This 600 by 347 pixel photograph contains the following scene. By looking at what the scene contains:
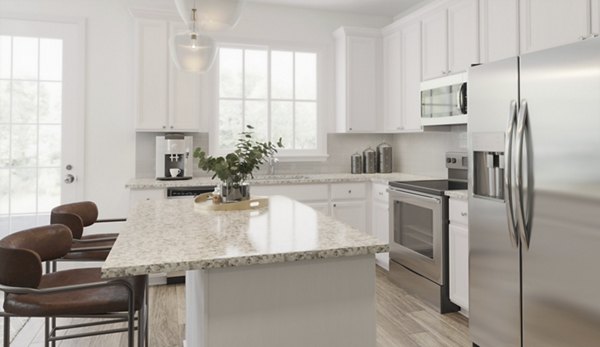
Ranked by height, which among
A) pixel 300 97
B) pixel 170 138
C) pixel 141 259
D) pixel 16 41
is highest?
pixel 16 41

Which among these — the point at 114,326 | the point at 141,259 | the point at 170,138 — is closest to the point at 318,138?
the point at 170,138

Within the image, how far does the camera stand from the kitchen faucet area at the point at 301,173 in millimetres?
1450

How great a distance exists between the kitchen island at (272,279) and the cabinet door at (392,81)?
114 inches

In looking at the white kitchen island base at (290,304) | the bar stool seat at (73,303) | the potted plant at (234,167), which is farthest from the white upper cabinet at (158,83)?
the white kitchen island base at (290,304)

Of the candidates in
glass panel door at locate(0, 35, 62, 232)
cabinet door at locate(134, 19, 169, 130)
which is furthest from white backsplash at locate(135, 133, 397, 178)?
glass panel door at locate(0, 35, 62, 232)

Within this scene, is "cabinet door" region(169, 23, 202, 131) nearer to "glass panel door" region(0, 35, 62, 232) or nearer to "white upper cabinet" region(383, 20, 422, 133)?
"glass panel door" region(0, 35, 62, 232)

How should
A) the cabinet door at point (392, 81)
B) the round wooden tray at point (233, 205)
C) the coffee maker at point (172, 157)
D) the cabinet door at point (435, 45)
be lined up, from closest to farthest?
the round wooden tray at point (233, 205), the cabinet door at point (435, 45), the coffee maker at point (172, 157), the cabinet door at point (392, 81)

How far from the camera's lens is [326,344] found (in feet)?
4.68

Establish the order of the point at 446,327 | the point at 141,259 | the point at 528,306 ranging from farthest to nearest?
1. the point at 446,327
2. the point at 528,306
3. the point at 141,259

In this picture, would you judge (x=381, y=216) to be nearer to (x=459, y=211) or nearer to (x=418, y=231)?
(x=418, y=231)

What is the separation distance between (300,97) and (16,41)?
2730 mm

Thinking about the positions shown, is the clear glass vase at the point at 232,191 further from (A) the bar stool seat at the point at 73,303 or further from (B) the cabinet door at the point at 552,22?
(B) the cabinet door at the point at 552,22

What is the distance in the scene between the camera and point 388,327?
2.75m

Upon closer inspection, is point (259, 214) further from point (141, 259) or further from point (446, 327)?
point (446, 327)
